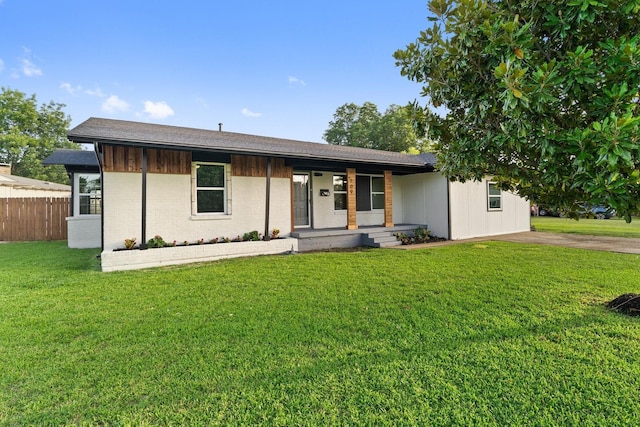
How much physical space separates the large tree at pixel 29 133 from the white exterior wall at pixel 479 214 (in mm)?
35190

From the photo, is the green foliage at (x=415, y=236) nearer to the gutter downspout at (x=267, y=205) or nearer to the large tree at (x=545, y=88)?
the gutter downspout at (x=267, y=205)

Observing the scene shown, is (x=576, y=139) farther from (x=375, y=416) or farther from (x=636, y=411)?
(x=375, y=416)

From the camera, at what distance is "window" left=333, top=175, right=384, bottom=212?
12.1 metres

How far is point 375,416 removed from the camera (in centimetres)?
217

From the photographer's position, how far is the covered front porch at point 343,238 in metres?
9.92

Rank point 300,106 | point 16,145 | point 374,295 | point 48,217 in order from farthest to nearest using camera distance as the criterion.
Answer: point 16,145
point 300,106
point 48,217
point 374,295

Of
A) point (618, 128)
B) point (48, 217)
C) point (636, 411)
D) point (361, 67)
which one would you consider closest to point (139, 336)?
point (636, 411)

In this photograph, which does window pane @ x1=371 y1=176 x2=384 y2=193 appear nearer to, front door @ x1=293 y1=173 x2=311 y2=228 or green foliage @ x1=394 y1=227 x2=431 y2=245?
green foliage @ x1=394 y1=227 x2=431 y2=245

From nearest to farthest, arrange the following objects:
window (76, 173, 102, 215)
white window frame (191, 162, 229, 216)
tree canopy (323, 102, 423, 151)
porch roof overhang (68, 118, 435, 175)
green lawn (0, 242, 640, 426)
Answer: green lawn (0, 242, 640, 426) → porch roof overhang (68, 118, 435, 175) → white window frame (191, 162, 229, 216) → window (76, 173, 102, 215) → tree canopy (323, 102, 423, 151)

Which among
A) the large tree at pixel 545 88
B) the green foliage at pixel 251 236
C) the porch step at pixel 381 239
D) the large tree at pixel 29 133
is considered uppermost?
the large tree at pixel 29 133

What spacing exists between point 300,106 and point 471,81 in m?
16.4

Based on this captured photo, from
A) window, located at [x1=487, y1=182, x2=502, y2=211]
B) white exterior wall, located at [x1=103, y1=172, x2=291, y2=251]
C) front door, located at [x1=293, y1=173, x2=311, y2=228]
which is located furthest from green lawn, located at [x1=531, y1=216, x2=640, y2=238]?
white exterior wall, located at [x1=103, y1=172, x2=291, y2=251]

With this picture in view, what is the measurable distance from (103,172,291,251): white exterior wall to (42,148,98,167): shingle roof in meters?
4.46

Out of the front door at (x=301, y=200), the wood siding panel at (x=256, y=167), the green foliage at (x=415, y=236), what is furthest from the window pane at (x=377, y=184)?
the wood siding panel at (x=256, y=167)
